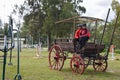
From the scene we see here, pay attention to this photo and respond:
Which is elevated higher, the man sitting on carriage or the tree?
the tree

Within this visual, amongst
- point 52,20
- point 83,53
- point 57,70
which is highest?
point 52,20

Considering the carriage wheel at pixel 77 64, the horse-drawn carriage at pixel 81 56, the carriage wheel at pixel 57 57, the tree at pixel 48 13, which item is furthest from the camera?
the tree at pixel 48 13

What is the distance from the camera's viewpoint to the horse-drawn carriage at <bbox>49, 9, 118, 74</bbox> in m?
13.7

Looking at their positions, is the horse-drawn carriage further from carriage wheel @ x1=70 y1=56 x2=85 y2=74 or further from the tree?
the tree

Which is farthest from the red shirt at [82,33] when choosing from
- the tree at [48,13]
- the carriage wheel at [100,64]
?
the tree at [48,13]

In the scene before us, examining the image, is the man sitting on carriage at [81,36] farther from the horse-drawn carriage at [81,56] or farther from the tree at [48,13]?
the tree at [48,13]

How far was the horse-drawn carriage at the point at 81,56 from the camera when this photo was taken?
44.8 feet

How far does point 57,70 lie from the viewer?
15164mm

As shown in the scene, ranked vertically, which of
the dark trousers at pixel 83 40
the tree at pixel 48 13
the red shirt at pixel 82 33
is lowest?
the dark trousers at pixel 83 40

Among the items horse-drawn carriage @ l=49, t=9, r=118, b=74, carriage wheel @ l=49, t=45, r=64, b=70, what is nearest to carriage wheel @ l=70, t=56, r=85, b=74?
horse-drawn carriage @ l=49, t=9, r=118, b=74

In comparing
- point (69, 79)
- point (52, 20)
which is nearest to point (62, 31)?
point (52, 20)

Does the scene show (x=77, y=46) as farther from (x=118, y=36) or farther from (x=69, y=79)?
(x=118, y=36)

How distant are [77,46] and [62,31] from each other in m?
32.5

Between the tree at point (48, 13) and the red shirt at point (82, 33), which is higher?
the tree at point (48, 13)
